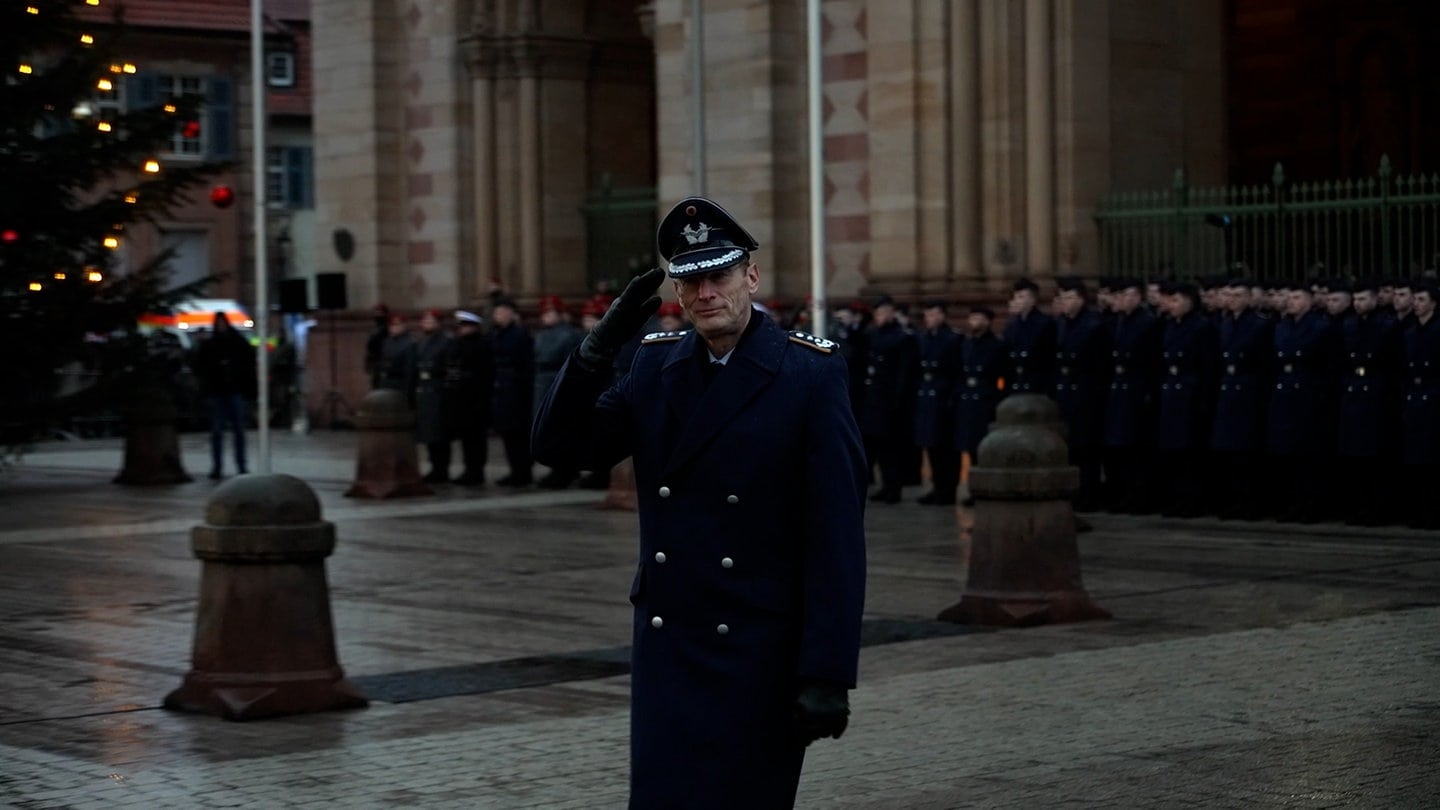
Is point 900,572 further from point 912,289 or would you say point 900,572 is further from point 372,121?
point 372,121

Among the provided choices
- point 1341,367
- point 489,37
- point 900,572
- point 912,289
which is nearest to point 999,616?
point 900,572

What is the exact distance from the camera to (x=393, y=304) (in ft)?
114

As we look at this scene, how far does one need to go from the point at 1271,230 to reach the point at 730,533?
1990cm

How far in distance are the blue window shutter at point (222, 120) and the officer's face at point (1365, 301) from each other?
41.8 meters

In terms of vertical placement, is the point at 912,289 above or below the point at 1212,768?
above

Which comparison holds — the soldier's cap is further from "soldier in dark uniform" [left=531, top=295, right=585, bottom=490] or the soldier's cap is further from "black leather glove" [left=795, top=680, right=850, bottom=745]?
"soldier in dark uniform" [left=531, top=295, right=585, bottom=490]

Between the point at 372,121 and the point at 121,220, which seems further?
the point at 372,121

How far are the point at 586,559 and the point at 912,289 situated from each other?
31.5 ft

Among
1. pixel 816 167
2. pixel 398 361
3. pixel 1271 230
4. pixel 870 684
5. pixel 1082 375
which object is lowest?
pixel 870 684

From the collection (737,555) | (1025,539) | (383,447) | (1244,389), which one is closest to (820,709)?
(737,555)

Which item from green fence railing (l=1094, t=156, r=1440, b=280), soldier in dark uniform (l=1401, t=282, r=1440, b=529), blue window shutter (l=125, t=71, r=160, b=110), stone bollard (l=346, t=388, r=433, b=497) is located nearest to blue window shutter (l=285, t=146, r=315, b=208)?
blue window shutter (l=125, t=71, r=160, b=110)

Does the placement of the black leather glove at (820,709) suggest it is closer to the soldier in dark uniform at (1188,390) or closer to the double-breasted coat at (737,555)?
the double-breasted coat at (737,555)

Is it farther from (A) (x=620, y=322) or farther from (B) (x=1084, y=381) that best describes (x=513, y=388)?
(A) (x=620, y=322)

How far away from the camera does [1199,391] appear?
19.8 m
